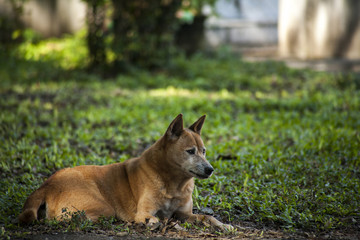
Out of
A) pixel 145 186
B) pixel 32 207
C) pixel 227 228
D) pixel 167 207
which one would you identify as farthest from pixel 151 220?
pixel 32 207

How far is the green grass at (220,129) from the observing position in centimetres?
500

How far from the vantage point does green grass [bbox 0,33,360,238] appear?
5004 mm

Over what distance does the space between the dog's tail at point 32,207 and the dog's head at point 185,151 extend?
124cm

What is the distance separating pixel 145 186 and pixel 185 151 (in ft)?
1.72

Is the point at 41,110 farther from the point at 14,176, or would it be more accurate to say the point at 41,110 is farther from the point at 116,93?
the point at 14,176

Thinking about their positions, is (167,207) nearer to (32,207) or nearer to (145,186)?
(145,186)

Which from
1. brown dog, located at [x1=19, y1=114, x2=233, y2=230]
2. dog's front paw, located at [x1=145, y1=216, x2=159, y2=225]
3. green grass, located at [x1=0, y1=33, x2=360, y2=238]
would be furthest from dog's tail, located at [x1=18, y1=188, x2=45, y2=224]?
dog's front paw, located at [x1=145, y1=216, x2=159, y2=225]

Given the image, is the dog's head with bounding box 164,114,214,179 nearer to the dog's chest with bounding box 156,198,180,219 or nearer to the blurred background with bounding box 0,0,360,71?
the dog's chest with bounding box 156,198,180,219

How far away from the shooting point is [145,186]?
4367 mm

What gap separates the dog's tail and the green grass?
0.22 meters

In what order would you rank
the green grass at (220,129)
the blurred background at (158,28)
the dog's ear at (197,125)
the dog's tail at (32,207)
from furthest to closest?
the blurred background at (158,28) → the green grass at (220,129) → the dog's ear at (197,125) → the dog's tail at (32,207)

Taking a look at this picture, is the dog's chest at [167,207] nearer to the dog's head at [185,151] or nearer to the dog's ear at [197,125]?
the dog's head at [185,151]

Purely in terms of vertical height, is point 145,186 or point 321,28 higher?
point 321,28

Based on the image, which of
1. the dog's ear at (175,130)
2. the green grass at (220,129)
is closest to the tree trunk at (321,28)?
the green grass at (220,129)
